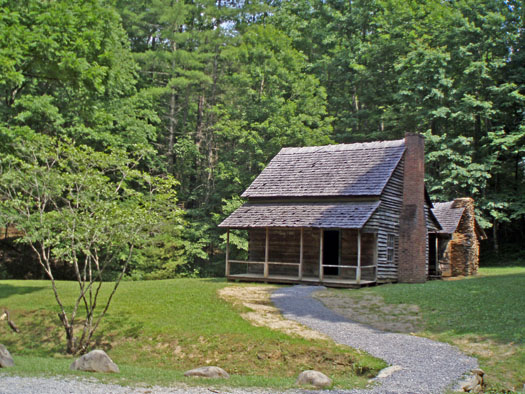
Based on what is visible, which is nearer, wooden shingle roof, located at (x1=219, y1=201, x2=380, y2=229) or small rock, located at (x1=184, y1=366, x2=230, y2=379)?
small rock, located at (x1=184, y1=366, x2=230, y2=379)

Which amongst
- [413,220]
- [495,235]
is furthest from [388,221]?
[495,235]

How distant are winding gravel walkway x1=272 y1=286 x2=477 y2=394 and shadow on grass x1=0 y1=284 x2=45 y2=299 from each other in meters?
11.9

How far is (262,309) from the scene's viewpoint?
61.7ft

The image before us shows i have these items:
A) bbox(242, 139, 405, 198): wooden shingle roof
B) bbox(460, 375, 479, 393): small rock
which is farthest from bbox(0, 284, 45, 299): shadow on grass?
bbox(460, 375, 479, 393): small rock

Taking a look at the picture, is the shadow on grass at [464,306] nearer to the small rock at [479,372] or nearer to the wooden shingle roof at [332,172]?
the small rock at [479,372]

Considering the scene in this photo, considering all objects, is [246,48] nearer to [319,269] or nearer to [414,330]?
[319,269]

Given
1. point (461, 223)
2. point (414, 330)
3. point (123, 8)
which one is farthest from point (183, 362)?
point (123, 8)

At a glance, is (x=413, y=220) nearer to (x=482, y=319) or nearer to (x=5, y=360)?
(x=482, y=319)

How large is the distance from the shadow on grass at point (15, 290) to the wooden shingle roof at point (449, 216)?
73.9 ft

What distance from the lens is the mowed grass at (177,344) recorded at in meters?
12.4

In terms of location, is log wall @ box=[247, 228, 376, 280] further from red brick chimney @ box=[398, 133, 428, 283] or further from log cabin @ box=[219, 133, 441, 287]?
red brick chimney @ box=[398, 133, 428, 283]

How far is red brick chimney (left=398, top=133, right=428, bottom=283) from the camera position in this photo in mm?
27312

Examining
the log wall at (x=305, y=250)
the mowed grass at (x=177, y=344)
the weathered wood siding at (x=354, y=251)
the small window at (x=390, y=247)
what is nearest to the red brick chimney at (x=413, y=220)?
the small window at (x=390, y=247)

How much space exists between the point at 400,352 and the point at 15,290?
18.2m
